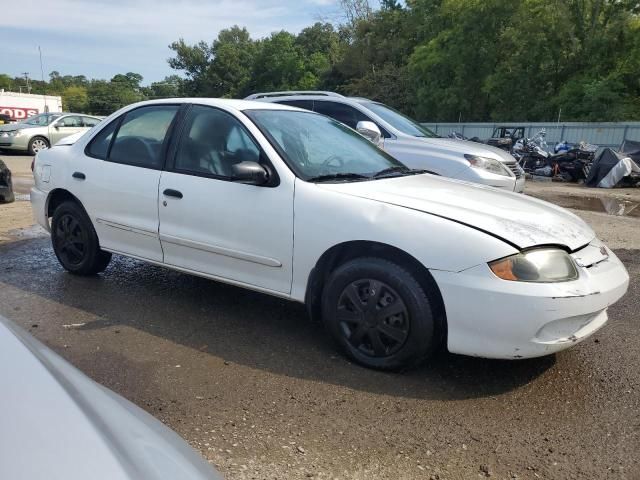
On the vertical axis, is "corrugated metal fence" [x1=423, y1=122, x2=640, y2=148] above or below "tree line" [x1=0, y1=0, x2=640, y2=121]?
below

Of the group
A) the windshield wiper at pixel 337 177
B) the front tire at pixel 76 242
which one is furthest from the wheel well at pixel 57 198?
the windshield wiper at pixel 337 177

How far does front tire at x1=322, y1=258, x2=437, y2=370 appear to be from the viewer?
120 inches

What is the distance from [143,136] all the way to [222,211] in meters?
1.22

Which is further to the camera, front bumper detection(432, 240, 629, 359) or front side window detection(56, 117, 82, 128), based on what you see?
front side window detection(56, 117, 82, 128)

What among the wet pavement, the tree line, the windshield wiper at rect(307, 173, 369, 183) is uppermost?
the tree line

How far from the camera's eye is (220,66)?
69000 millimetres

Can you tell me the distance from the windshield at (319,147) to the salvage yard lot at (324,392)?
1.17m

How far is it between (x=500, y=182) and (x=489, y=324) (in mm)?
4737

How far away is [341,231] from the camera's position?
3.25 metres

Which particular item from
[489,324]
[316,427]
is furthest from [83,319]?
[489,324]

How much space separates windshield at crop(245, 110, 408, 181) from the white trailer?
33.3 meters

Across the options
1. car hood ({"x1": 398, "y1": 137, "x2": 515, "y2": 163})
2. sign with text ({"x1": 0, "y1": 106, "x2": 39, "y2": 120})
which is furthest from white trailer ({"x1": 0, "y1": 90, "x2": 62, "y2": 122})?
car hood ({"x1": 398, "y1": 137, "x2": 515, "y2": 163})

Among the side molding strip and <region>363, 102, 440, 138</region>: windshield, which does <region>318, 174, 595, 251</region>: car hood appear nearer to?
the side molding strip

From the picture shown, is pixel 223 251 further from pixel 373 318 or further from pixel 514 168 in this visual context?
pixel 514 168
